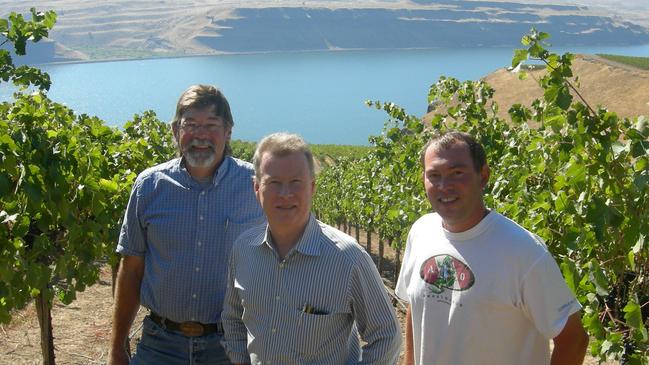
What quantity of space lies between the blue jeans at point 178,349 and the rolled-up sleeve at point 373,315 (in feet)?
3.02

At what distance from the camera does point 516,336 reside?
7.86 ft

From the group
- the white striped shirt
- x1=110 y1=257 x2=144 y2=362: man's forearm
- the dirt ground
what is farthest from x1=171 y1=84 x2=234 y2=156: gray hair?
the dirt ground

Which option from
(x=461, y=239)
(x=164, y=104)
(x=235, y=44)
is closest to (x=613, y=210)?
(x=461, y=239)

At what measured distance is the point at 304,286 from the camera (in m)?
2.40

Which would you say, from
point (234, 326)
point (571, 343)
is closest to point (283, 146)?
point (234, 326)

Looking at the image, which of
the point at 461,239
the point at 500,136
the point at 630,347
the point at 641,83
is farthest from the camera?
the point at 641,83

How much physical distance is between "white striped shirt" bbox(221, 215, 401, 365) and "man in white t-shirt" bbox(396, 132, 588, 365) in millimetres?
197

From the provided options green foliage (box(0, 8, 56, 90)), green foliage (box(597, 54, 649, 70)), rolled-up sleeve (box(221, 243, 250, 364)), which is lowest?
green foliage (box(597, 54, 649, 70))

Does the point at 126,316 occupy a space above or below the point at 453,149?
below

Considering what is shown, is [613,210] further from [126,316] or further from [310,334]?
[126,316]

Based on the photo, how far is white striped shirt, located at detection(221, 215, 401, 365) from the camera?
2369 mm

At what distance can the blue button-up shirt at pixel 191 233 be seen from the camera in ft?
10.3

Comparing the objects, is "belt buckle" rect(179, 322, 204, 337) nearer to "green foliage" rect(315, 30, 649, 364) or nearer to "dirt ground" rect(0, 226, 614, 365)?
"green foliage" rect(315, 30, 649, 364)

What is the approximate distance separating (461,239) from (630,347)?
1.62 m
